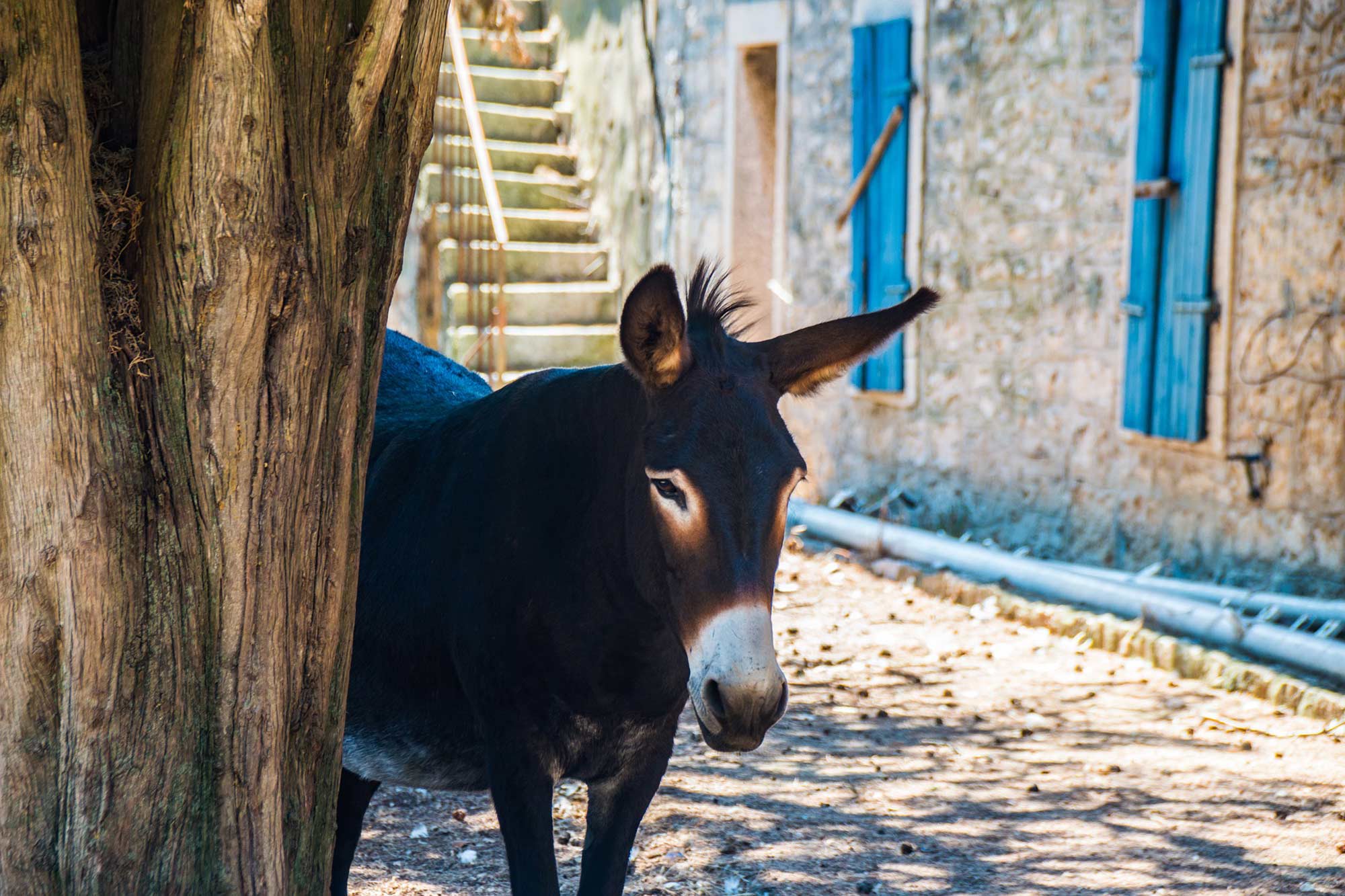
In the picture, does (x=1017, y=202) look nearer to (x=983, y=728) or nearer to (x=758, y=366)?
(x=983, y=728)

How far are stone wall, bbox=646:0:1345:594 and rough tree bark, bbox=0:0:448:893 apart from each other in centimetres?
585

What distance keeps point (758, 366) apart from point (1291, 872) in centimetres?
287

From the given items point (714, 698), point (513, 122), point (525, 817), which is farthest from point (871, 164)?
point (714, 698)

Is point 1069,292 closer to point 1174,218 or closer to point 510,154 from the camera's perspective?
point 1174,218

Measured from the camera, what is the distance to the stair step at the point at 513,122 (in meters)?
13.6

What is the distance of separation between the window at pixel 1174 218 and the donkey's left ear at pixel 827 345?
5031 mm

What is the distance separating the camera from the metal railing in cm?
1234

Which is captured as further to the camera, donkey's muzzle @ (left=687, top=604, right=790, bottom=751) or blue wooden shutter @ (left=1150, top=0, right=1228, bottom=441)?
blue wooden shutter @ (left=1150, top=0, right=1228, bottom=441)

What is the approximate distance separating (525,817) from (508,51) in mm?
12468

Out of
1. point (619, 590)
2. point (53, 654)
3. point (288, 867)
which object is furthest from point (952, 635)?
point (53, 654)

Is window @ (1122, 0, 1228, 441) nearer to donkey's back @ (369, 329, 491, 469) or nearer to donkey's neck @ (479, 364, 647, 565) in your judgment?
donkey's back @ (369, 329, 491, 469)

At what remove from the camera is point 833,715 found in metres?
6.16

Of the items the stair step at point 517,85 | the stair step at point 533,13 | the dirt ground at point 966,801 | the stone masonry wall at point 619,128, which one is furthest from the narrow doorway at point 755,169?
the dirt ground at point 966,801

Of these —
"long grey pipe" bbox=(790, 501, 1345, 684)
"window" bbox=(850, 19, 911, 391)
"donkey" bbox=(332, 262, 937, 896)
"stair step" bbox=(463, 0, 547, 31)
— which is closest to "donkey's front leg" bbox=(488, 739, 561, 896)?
"donkey" bbox=(332, 262, 937, 896)
